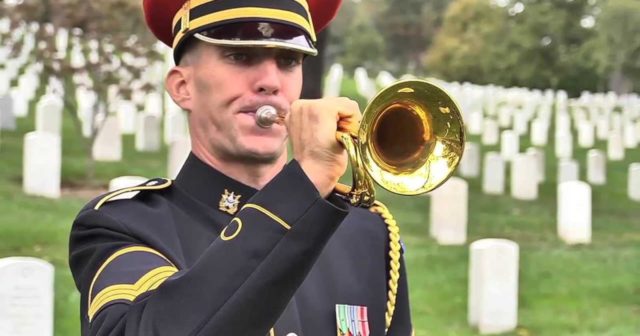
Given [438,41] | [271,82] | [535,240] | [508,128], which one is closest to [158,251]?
[271,82]

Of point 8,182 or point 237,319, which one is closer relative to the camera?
point 237,319

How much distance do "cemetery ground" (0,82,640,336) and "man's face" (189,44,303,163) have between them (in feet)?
13.3

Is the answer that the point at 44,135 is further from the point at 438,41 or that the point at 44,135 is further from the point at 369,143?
the point at 438,41

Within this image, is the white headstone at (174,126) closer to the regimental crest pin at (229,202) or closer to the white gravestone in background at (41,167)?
the white gravestone in background at (41,167)

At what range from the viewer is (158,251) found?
2.16 metres

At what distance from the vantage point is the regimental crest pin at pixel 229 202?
2.36 metres

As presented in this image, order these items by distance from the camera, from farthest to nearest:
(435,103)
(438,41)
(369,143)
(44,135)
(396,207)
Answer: (438,41)
(396,207)
(44,135)
(435,103)
(369,143)

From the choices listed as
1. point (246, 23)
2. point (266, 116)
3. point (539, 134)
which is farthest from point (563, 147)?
point (266, 116)

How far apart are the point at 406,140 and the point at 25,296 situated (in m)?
2.98

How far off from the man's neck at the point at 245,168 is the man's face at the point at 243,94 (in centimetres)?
3

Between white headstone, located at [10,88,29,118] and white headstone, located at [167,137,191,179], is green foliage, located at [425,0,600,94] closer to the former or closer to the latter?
white headstone, located at [10,88,29,118]

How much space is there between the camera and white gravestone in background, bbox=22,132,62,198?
10.1 metres

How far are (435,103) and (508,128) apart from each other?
70.2 feet

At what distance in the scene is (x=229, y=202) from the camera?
2.36 m
